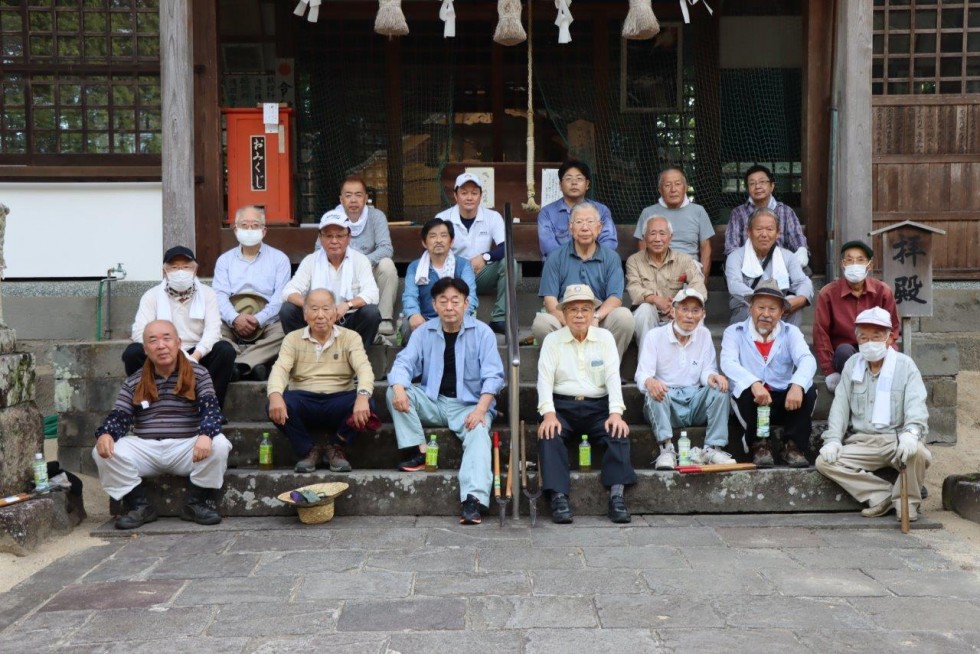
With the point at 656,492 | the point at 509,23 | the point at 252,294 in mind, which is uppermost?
the point at 509,23

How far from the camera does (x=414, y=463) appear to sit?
6754 mm

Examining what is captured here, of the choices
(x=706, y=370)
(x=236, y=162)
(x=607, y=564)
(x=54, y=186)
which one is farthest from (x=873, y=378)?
(x=54, y=186)

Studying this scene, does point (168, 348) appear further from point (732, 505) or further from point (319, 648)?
point (732, 505)

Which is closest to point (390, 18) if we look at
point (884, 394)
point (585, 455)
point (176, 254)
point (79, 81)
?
point (176, 254)

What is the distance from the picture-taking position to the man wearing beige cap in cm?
650

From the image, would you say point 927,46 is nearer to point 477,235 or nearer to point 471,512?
point 477,235

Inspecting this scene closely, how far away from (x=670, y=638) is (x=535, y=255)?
5.89 metres

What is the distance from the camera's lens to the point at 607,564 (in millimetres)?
5465

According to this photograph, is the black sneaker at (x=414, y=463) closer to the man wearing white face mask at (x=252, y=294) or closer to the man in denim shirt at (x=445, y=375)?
the man in denim shirt at (x=445, y=375)

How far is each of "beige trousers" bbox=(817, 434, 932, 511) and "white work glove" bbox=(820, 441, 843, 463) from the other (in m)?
0.02

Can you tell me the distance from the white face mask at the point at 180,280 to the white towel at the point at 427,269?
5.37ft

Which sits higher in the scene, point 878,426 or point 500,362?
point 500,362

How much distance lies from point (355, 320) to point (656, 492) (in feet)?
8.16

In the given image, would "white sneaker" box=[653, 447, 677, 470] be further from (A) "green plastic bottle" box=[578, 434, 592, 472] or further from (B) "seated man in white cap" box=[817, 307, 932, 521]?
(B) "seated man in white cap" box=[817, 307, 932, 521]
